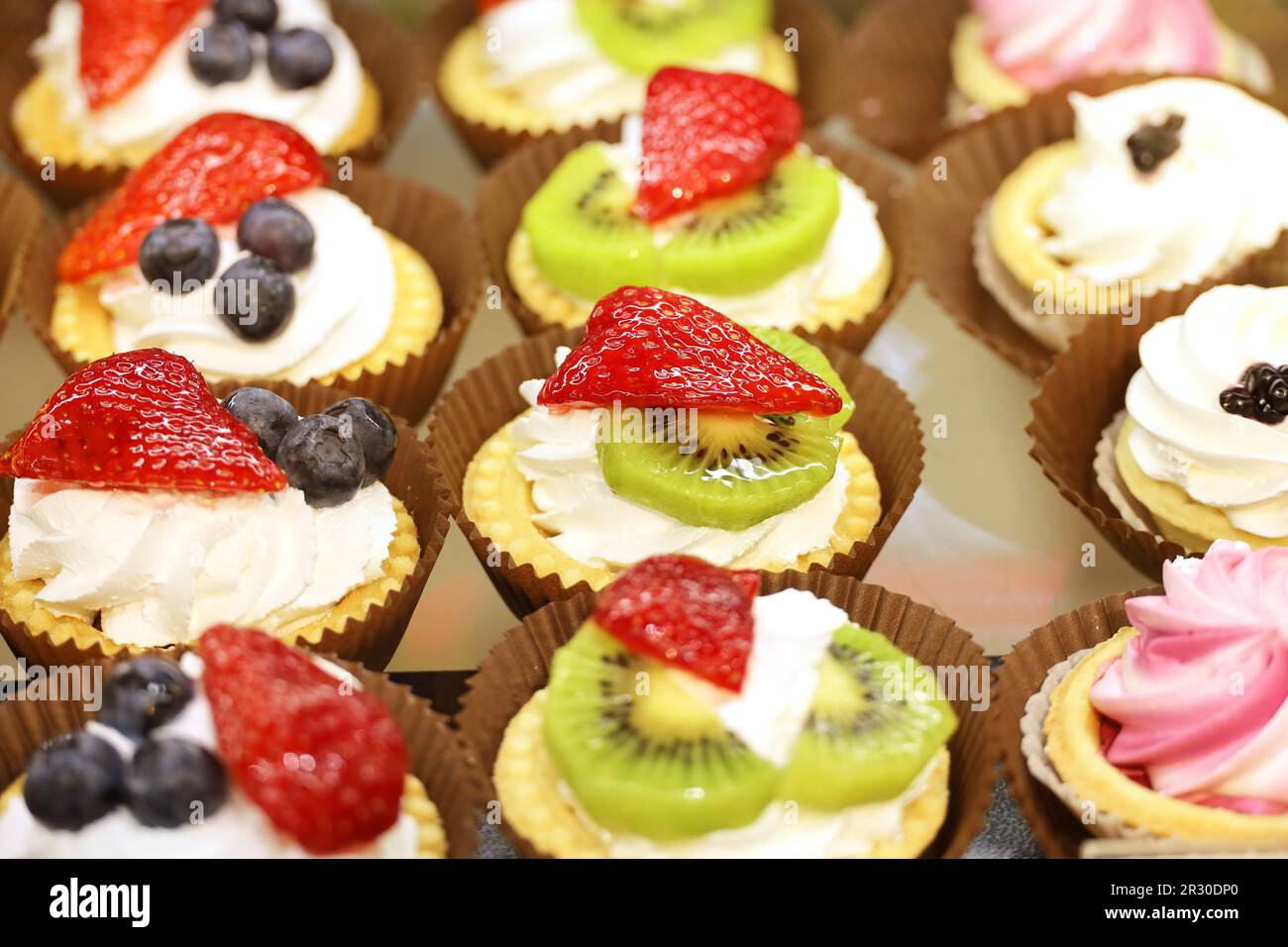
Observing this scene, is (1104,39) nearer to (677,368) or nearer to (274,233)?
(677,368)

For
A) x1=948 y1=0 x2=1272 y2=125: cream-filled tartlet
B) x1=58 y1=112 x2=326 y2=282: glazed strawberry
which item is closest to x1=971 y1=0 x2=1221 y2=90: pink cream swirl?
x1=948 y1=0 x2=1272 y2=125: cream-filled tartlet

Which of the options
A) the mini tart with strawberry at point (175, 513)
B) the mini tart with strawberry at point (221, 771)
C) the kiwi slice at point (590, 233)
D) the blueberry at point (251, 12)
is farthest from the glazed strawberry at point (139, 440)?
the blueberry at point (251, 12)

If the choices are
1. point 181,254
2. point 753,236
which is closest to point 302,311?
point 181,254

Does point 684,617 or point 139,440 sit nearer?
point 684,617

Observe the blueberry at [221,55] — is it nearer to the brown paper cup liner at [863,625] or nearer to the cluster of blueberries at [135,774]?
the brown paper cup liner at [863,625]
